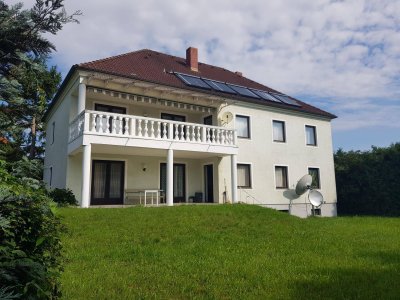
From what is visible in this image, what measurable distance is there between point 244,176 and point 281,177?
308cm

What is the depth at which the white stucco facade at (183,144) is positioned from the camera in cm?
1616

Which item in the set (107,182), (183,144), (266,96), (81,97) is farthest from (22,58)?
(266,96)

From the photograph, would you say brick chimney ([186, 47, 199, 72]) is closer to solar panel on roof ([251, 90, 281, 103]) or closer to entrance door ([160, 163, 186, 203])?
solar panel on roof ([251, 90, 281, 103])

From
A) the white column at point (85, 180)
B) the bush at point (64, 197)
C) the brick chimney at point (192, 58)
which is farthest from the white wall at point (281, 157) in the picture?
the bush at point (64, 197)

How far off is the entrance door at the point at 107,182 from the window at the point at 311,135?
1309cm

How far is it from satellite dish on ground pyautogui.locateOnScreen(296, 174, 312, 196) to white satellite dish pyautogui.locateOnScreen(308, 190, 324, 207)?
490mm

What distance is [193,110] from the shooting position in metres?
20.6

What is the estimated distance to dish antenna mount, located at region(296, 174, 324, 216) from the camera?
21.8 m

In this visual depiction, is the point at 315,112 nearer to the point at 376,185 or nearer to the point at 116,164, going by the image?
the point at 376,185

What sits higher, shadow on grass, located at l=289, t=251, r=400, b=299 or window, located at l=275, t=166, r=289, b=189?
window, located at l=275, t=166, r=289, b=189

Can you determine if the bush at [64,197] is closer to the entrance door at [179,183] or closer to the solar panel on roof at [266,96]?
the entrance door at [179,183]

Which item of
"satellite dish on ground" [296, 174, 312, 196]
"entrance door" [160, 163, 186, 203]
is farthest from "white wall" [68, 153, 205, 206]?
"satellite dish on ground" [296, 174, 312, 196]

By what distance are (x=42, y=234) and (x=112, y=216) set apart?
30.1ft

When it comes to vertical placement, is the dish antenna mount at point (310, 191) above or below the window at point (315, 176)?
below
